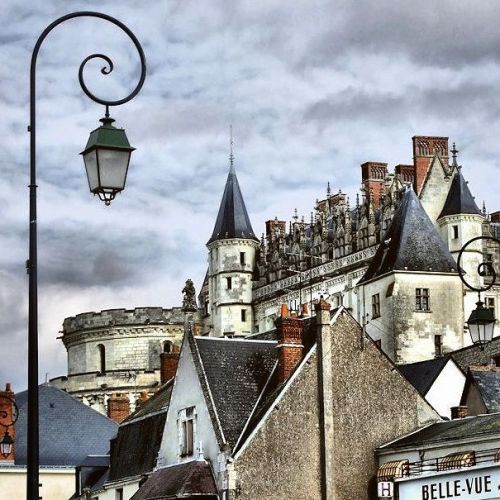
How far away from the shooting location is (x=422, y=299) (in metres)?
71.6

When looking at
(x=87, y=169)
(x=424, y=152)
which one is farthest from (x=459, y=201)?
(x=87, y=169)

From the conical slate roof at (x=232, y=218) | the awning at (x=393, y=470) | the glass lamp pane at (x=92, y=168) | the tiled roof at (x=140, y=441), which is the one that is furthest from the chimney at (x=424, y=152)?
the glass lamp pane at (x=92, y=168)

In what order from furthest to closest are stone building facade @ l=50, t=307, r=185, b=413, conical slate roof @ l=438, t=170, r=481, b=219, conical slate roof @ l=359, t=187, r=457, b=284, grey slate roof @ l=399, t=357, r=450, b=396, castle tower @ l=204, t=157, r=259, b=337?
1. stone building facade @ l=50, t=307, r=185, b=413
2. castle tower @ l=204, t=157, r=259, b=337
3. conical slate roof @ l=438, t=170, r=481, b=219
4. conical slate roof @ l=359, t=187, r=457, b=284
5. grey slate roof @ l=399, t=357, r=450, b=396

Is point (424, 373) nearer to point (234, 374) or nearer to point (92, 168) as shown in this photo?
point (234, 374)

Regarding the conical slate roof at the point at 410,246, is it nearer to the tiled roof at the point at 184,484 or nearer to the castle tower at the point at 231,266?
the castle tower at the point at 231,266

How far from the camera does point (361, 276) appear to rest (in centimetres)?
7888

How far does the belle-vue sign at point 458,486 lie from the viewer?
93.4ft

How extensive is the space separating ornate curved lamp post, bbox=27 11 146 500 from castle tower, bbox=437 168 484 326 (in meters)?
60.9

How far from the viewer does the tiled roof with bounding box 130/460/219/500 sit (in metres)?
32.9

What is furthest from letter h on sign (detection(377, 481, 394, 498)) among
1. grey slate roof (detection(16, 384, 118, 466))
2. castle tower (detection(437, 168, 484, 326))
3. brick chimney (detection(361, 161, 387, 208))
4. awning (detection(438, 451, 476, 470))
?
brick chimney (detection(361, 161, 387, 208))

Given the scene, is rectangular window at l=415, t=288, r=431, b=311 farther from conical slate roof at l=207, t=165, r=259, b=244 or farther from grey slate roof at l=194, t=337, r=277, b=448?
grey slate roof at l=194, t=337, r=277, b=448

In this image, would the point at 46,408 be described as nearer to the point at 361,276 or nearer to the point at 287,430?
the point at 287,430

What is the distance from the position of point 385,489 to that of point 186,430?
580 cm

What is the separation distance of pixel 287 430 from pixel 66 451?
18.2m
